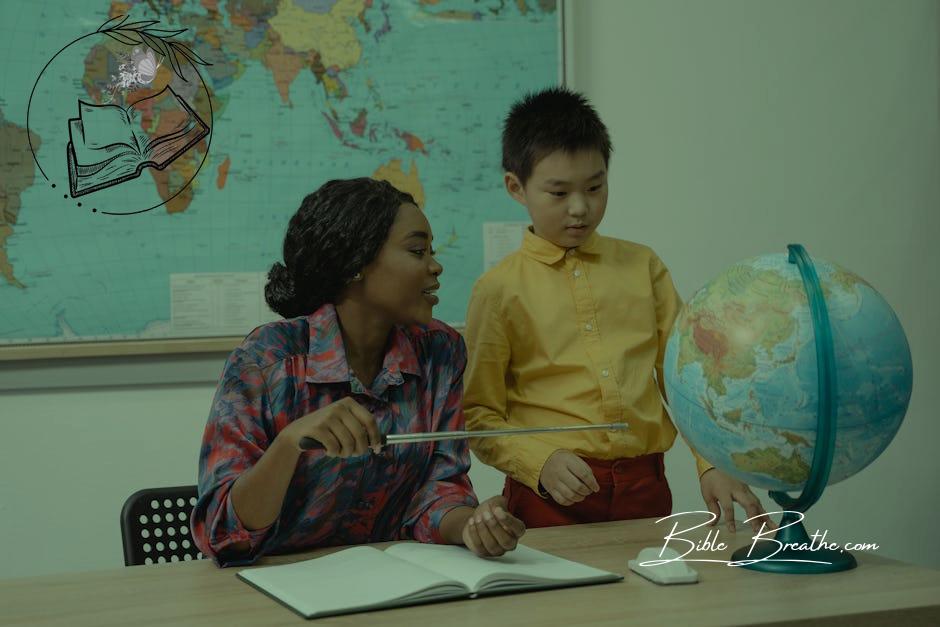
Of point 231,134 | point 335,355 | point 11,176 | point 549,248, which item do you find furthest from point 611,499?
point 11,176

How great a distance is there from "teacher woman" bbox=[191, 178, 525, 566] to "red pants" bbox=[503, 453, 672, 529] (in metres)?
0.26

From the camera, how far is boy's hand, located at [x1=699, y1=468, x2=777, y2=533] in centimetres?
162

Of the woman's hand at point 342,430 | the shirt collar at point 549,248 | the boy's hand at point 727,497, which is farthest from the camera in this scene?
the shirt collar at point 549,248

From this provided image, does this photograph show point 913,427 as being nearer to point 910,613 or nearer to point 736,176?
point 736,176

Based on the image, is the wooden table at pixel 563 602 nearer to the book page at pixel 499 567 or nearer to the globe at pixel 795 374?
the book page at pixel 499 567

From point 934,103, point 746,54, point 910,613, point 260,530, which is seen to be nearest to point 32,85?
point 260,530

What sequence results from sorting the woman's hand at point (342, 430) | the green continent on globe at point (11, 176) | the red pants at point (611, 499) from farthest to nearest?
the green continent on globe at point (11, 176), the red pants at point (611, 499), the woman's hand at point (342, 430)

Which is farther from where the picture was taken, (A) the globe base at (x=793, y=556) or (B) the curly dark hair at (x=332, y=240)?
(B) the curly dark hair at (x=332, y=240)

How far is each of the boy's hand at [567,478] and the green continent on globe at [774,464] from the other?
12.8 inches

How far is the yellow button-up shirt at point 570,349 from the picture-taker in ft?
6.24

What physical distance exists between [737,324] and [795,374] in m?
0.10

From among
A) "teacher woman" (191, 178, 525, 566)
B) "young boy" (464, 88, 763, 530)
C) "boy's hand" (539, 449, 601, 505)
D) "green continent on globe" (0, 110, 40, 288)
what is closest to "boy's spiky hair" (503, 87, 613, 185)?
"young boy" (464, 88, 763, 530)

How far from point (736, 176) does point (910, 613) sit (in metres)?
1.95

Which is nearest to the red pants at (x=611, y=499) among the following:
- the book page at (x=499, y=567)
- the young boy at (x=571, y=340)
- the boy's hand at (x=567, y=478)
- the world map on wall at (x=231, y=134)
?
the young boy at (x=571, y=340)
